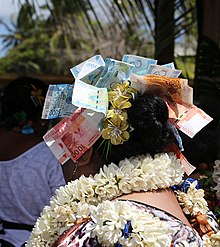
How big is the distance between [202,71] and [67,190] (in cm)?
209

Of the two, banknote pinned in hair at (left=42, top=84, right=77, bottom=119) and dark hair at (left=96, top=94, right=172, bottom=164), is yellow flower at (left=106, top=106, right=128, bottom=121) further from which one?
banknote pinned in hair at (left=42, top=84, right=77, bottom=119)

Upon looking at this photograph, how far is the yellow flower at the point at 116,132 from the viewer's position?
1.54 m

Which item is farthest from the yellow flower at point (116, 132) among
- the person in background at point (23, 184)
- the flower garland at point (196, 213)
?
the person in background at point (23, 184)

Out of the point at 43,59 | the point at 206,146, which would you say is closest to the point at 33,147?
the point at 206,146

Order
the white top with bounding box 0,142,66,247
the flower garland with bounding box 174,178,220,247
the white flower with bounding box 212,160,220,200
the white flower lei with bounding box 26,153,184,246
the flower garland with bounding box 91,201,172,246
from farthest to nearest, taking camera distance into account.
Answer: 1. the white top with bounding box 0,142,66,247
2. the white flower with bounding box 212,160,220,200
3. the flower garland with bounding box 174,178,220,247
4. the white flower lei with bounding box 26,153,184,246
5. the flower garland with bounding box 91,201,172,246

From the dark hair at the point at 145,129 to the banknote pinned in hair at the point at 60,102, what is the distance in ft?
0.63

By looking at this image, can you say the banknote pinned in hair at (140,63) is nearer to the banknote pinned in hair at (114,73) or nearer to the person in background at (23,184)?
the banknote pinned in hair at (114,73)

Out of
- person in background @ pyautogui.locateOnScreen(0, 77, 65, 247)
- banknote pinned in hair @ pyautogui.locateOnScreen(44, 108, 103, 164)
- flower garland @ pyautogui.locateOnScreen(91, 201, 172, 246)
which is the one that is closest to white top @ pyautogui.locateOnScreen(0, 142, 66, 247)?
person in background @ pyautogui.locateOnScreen(0, 77, 65, 247)

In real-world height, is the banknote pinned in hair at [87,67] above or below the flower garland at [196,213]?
above

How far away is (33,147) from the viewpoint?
286 cm

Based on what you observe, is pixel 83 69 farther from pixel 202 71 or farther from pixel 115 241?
pixel 202 71

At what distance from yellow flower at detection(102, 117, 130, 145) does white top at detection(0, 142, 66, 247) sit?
46.4 inches

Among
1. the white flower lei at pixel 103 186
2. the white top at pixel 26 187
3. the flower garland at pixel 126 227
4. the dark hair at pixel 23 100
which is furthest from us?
the dark hair at pixel 23 100

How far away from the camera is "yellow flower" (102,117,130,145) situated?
1540 millimetres
